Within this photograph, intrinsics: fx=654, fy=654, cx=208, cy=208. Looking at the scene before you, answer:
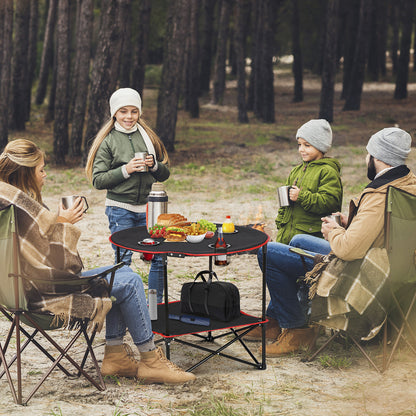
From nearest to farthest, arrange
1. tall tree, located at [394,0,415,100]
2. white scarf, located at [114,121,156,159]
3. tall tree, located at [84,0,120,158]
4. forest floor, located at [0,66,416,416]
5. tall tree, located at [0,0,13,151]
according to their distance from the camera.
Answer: forest floor, located at [0,66,416,416], white scarf, located at [114,121,156,159], tall tree, located at [84,0,120,158], tall tree, located at [0,0,13,151], tall tree, located at [394,0,415,100]

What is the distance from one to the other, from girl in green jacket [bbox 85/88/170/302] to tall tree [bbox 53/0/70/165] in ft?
35.8

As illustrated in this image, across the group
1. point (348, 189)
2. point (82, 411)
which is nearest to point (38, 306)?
point (82, 411)

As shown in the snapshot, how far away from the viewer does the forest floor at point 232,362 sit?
403 centimetres

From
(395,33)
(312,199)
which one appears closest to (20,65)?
(312,199)

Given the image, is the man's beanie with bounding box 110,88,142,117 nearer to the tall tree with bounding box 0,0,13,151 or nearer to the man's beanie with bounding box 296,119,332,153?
the man's beanie with bounding box 296,119,332,153

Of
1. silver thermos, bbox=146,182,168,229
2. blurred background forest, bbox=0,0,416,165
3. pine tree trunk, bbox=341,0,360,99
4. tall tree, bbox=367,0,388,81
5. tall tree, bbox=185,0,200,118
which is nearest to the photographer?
silver thermos, bbox=146,182,168,229

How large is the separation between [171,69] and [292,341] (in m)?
12.6

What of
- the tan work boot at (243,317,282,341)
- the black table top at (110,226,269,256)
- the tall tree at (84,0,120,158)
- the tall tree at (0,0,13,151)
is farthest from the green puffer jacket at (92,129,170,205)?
the tall tree at (0,0,13,151)

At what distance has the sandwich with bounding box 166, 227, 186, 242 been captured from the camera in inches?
183

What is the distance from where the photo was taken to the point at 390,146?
4.45m

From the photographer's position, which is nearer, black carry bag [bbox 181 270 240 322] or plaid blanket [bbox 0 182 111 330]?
plaid blanket [bbox 0 182 111 330]

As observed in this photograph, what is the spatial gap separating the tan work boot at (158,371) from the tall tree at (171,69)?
1305 cm

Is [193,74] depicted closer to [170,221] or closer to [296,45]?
[296,45]

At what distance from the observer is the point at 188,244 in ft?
15.0
